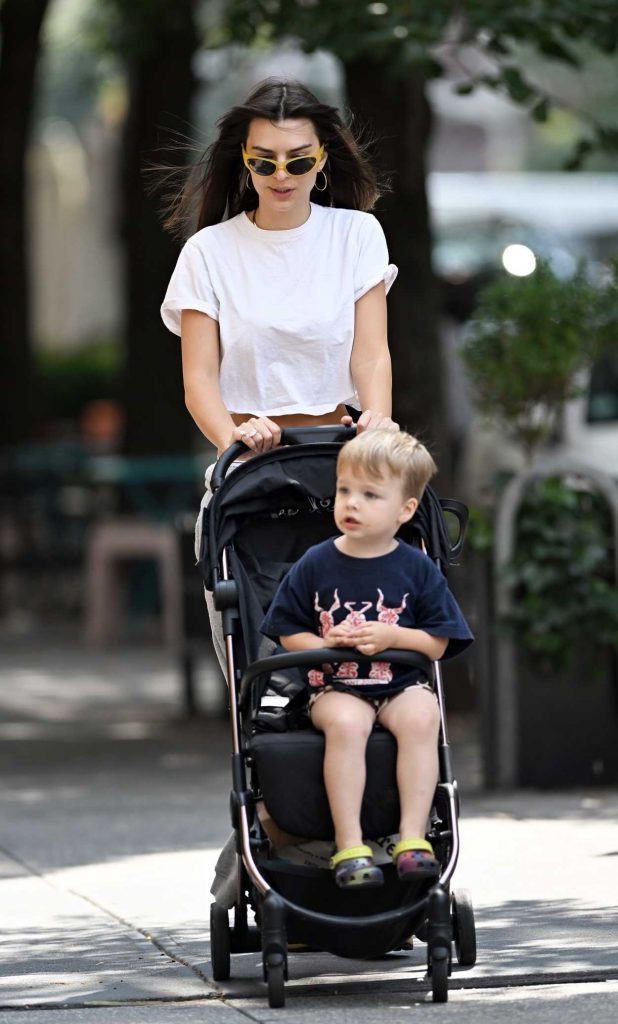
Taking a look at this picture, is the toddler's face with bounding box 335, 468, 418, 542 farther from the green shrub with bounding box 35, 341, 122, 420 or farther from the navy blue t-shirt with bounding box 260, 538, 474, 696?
the green shrub with bounding box 35, 341, 122, 420

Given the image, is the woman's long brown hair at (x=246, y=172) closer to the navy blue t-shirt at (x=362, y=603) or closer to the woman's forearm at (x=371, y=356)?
the woman's forearm at (x=371, y=356)

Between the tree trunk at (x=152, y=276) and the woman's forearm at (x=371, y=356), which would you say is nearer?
the woman's forearm at (x=371, y=356)

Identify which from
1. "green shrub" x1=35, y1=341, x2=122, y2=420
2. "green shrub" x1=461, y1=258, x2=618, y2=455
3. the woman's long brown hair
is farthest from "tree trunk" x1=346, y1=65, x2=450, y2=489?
"green shrub" x1=35, y1=341, x2=122, y2=420

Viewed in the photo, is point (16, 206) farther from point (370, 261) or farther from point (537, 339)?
point (370, 261)

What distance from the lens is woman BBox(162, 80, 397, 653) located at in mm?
5184

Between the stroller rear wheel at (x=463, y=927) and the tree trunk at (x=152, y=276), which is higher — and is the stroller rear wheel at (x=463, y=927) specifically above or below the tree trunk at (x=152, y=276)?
below

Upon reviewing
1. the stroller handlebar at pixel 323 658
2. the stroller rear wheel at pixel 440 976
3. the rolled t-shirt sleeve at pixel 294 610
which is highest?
the rolled t-shirt sleeve at pixel 294 610

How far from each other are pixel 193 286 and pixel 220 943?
1.71 metres

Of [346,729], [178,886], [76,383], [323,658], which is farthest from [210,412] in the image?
[76,383]

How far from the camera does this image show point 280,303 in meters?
5.19

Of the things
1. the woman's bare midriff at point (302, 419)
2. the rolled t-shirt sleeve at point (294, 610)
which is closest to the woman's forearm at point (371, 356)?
the woman's bare midriff at point (302, 419)

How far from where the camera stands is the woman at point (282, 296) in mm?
5184

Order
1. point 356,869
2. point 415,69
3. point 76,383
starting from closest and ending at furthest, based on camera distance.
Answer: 1. point 356,869
2. point 415,69
3. point 76,383

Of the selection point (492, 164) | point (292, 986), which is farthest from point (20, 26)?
point (492, 164)
